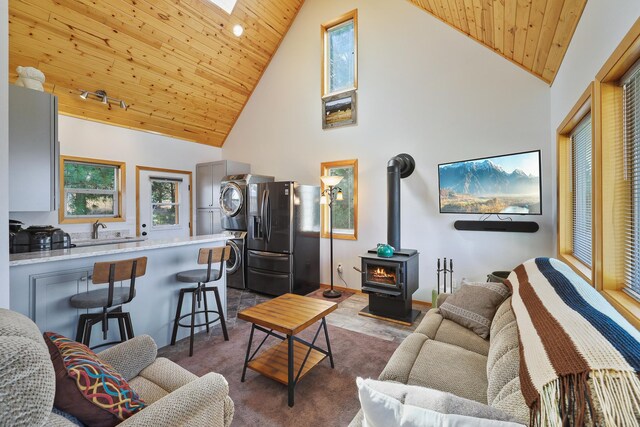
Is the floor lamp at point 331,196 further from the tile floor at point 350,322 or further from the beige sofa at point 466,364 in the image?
the beige sofa at point 466,364

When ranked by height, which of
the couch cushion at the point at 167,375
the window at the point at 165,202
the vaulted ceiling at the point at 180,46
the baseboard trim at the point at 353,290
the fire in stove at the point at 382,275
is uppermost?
the vaulted ceiling at the point at 180,46

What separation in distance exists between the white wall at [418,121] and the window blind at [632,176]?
71.8 inches

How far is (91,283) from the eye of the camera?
7.50 ft

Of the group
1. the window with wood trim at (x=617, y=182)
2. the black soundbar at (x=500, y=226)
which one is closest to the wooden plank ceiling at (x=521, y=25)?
the window with wood trim at (x=617, y=182)

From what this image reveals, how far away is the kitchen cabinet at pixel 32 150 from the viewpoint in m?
2.38

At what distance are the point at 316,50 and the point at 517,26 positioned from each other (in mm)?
3068

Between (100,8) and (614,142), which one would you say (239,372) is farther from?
(100,8)

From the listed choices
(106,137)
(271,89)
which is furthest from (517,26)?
(106,137)

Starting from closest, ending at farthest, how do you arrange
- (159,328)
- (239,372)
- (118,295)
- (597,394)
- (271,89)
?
(597,394) < (118,295) < (239,372) < (159,328) < (271,89)

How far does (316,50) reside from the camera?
15.9 feet

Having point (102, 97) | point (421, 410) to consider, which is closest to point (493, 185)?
point (421, 410)

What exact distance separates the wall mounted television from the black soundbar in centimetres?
24

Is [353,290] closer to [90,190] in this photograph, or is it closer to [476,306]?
[476,306]

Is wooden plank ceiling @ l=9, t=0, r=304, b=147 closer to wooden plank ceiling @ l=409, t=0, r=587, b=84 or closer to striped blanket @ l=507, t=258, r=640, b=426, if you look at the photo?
wooden plank ceiling @ l=409, t=0, r=587, b=84
